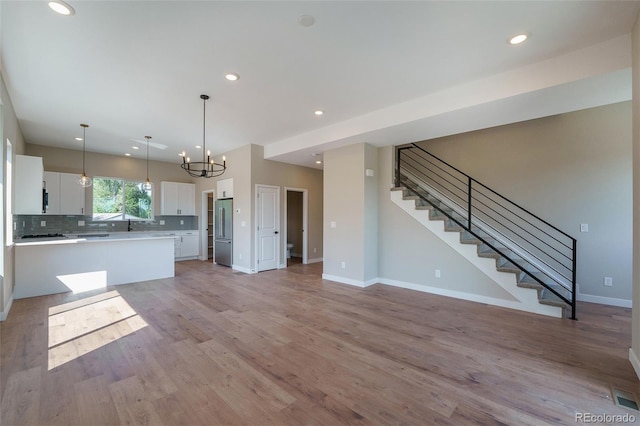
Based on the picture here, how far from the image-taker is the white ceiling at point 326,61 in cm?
231

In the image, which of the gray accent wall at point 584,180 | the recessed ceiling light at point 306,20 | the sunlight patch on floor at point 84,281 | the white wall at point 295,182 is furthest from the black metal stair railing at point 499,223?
the sunlight patch on floor at point 84,281

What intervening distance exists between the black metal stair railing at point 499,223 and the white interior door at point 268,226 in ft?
10.3

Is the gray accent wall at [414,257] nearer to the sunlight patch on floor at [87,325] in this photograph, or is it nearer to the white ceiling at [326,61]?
the white ceiling at [326,61]

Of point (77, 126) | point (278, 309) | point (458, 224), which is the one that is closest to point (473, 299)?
point (458, 224)

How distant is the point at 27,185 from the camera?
4.45 metres

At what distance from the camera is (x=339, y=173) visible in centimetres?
556

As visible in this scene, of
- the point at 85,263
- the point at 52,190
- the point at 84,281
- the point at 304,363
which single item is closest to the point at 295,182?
the point at 85,263

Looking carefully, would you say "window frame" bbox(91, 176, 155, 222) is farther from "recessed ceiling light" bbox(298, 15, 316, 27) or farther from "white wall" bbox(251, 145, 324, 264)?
"recessed ceiling light" bbox(298, 15, 316, 27)

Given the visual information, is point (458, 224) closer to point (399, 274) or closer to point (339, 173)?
point (399, 274)

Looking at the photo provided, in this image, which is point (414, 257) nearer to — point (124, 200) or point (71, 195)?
point (124, 200)

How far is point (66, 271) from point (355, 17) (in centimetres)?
606

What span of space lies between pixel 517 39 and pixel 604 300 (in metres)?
4.29

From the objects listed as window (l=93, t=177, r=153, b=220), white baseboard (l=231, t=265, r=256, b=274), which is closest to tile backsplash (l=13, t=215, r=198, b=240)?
window (l=93, t=177, r=153, b=220)

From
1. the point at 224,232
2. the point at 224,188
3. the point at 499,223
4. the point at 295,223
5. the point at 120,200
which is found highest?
the point at 224,188
